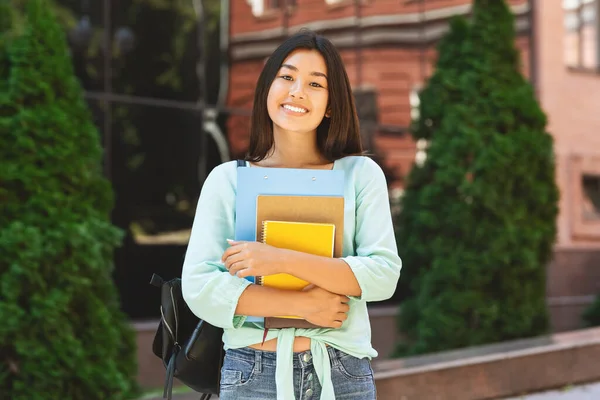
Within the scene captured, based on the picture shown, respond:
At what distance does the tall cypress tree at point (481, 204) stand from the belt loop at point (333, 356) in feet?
17.3

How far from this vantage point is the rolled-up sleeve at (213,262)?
1909 millimetres

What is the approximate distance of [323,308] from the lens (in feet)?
6.23

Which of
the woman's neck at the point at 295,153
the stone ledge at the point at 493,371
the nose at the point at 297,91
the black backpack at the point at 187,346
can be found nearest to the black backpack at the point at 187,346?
the black backpack at the point at 187,346

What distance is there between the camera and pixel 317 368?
192 centimetres

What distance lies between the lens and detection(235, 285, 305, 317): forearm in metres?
1.89

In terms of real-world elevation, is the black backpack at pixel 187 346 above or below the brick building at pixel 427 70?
below

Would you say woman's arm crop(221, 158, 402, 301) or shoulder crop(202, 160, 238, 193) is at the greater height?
shoulder crop(202, 160, 238, 193)

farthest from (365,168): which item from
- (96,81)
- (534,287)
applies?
(96,81)

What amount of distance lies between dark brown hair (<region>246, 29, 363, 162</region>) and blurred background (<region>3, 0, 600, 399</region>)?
13.0ft

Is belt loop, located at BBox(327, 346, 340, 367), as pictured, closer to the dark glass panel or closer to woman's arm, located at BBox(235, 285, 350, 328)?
woman's arm, located at BBox(235, 285, 350, 328)

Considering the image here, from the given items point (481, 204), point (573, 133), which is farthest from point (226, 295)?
point (573, 133)

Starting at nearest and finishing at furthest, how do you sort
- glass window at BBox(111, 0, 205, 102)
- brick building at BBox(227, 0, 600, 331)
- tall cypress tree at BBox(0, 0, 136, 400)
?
tall cypress tree at BBox(0, 0, 136, 400) → glass window at BBox(111, 0, 205, 102) → brick building at BBox(227, 0, 600, 331)

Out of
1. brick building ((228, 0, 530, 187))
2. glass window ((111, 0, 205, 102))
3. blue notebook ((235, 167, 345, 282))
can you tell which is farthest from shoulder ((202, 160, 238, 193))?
brick building ((228, 0, 530, 187))

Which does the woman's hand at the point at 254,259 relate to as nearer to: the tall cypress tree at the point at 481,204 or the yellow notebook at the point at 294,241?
the yellow notebook at the point at 294,241
